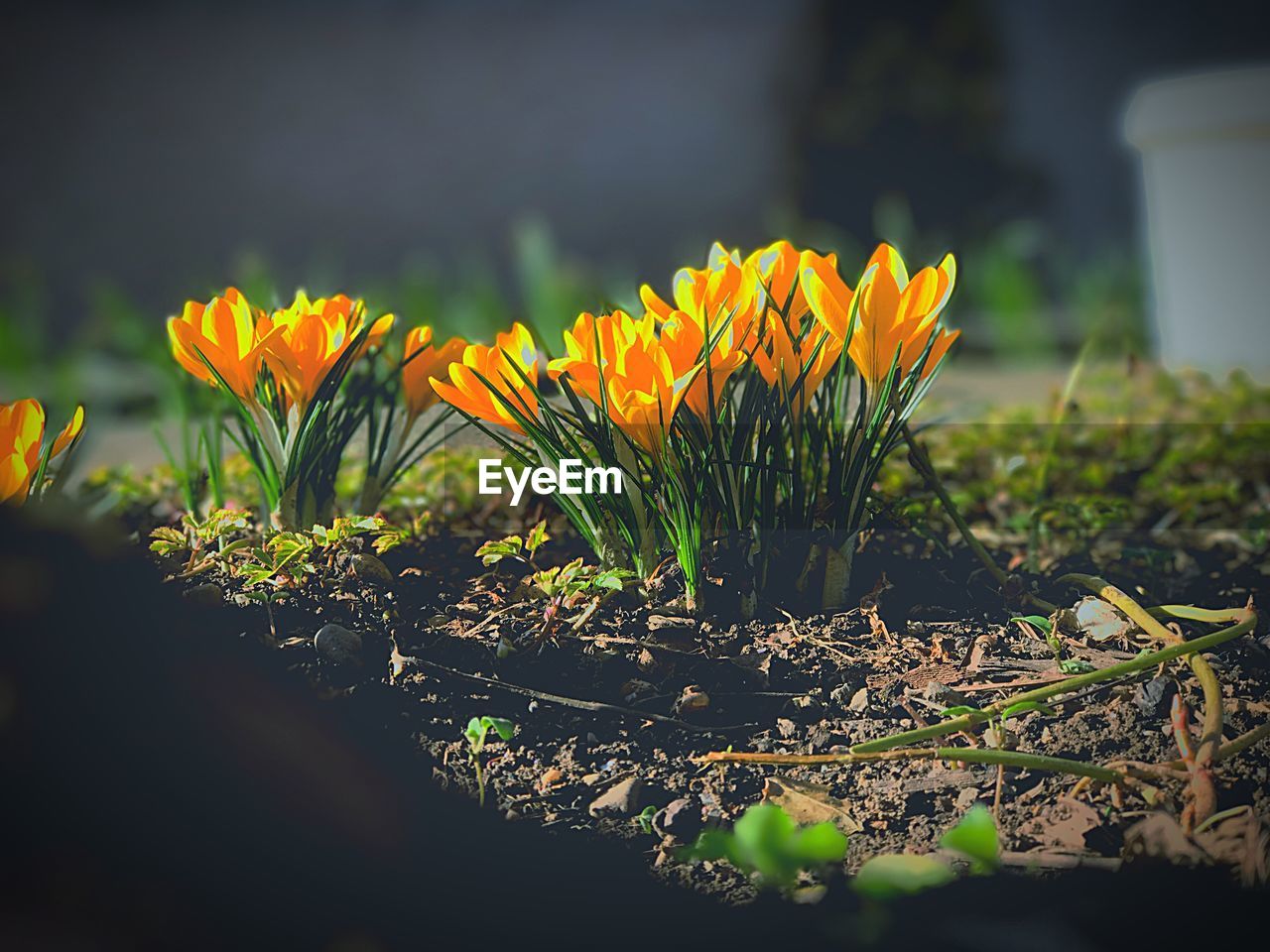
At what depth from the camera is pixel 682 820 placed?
0.97 meters

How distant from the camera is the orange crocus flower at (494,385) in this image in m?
1.10

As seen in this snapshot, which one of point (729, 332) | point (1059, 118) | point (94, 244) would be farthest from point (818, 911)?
point (1059, 118)

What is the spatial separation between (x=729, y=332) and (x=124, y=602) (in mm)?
557

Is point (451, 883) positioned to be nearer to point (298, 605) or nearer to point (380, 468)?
point (298, 605)

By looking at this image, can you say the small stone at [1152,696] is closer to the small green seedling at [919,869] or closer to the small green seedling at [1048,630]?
the small green seedling at [1048,630]

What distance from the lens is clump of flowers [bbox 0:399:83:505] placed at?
41.6 inches

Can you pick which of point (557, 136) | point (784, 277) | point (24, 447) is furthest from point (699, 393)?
point (557, 136)

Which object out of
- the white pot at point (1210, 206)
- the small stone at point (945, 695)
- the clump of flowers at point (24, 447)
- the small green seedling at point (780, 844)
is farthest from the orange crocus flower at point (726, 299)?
the white pot at point (1210, 206)

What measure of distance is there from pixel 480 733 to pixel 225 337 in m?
Result: 0.48

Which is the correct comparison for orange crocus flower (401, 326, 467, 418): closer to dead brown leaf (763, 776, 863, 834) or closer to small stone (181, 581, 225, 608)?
small stone (181, 581, 225, 608)

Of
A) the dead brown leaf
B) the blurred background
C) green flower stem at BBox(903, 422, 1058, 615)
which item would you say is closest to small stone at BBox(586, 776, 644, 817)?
the dead brown leaf

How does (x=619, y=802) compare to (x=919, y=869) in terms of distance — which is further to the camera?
(x=619, y=802)

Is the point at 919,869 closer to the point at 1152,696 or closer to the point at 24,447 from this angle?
the point at 1152,696

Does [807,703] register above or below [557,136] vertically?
below
